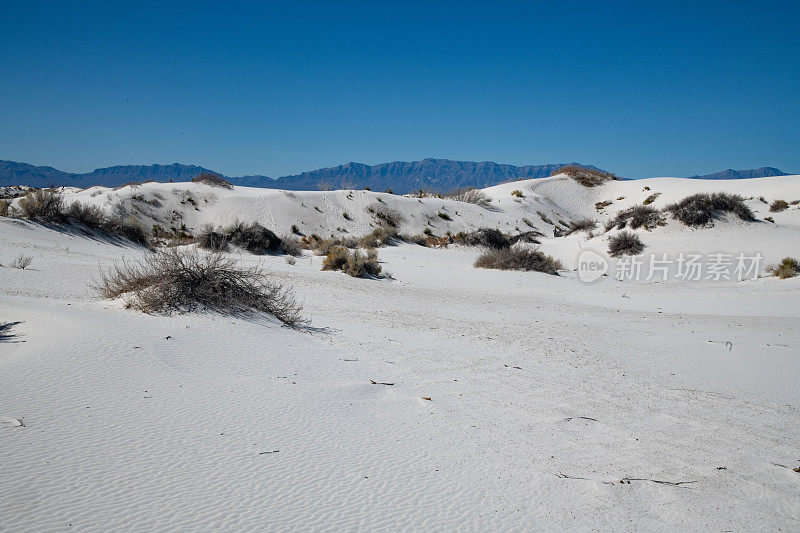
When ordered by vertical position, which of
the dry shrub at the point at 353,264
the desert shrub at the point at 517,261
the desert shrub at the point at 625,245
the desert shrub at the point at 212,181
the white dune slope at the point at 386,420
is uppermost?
the desert shrub at the point at 212,181

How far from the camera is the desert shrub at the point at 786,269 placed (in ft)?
46.5

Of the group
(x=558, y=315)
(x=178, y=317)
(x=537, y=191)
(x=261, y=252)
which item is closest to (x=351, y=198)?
(x=261, y=252)

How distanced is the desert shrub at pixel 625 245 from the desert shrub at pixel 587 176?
28760 mm

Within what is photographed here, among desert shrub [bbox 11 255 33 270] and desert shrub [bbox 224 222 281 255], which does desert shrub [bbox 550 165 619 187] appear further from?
desert shrub [bbox 11 255 33 270]

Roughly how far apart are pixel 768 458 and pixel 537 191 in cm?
4247

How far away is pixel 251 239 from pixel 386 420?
51.4 feet

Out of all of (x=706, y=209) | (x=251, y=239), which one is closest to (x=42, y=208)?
(x=251, y=239)

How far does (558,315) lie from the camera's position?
981 cm

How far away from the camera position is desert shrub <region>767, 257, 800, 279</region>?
14.2m

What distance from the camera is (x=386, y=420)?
153 inches

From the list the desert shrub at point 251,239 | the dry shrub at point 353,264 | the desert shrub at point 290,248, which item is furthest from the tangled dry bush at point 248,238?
the dry shrub at point 353,264

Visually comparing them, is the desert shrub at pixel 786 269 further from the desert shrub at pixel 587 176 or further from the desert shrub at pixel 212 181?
the desert shrub at pixel 587 176

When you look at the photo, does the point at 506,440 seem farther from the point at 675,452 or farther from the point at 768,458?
the point at 768,458

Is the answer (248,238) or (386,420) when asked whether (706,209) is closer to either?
(248,238)
